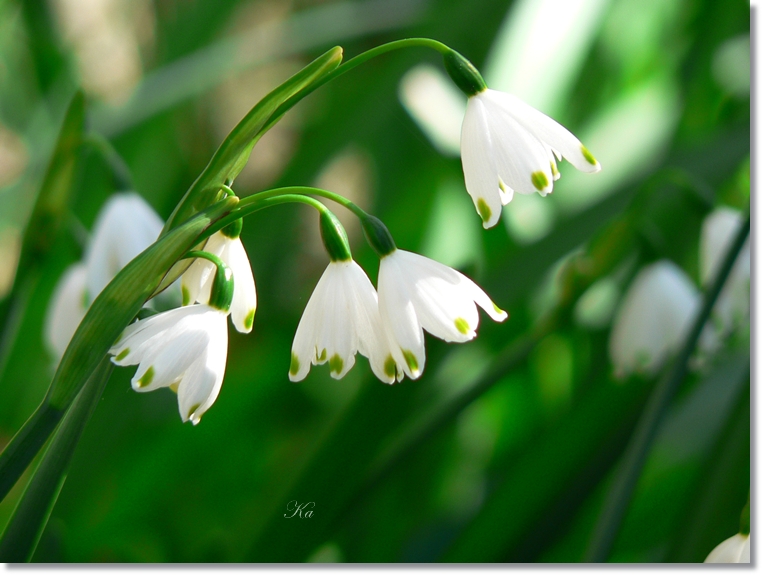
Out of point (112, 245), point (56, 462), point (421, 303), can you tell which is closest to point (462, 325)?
point (421, 303)

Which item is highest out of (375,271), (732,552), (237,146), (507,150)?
(237,146)

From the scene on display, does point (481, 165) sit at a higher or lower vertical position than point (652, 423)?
higher

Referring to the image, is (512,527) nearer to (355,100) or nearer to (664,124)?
(355,100)

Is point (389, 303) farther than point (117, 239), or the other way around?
point (117, 239)

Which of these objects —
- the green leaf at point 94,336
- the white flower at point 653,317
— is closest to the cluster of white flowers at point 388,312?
the green leaf at point 94,336

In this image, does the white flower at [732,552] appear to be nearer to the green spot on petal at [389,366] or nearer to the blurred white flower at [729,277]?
the blurred white flower at [729,277]

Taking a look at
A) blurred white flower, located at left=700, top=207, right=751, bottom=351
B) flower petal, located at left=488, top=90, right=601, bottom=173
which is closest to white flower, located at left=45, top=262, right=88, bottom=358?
flower petal, located at left=488, top=90, right=601, bottom=173

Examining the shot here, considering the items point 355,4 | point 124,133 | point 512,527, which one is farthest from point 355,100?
point 512,527

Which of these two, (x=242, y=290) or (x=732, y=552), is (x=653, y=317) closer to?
(x=732, y=552)
